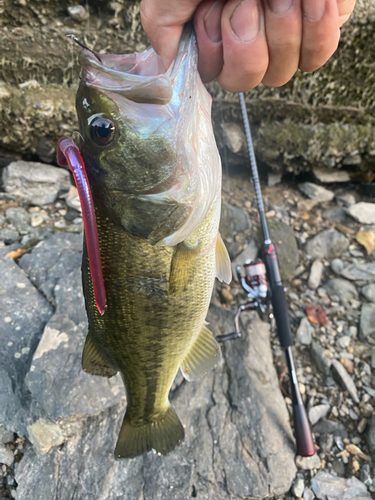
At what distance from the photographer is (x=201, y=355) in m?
1.88

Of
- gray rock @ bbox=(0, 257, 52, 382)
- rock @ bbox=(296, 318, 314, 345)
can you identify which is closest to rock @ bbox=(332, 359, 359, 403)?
rock @ bbox=(296, 318, 314, 345)

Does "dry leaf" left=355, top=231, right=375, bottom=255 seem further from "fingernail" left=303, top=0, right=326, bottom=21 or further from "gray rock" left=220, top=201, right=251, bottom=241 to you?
"fingernail" left=303, top=0, right=326, bottom=21

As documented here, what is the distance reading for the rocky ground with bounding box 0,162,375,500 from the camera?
217 centimetres

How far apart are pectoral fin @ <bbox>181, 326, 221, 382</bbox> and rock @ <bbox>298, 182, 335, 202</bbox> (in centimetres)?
309

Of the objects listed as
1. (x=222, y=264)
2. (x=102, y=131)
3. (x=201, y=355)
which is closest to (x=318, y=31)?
(x=102, y=131)

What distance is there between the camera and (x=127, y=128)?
121cm

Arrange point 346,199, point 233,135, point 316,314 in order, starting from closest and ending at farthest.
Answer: point 316,314 → point 233,135 → point 346,199

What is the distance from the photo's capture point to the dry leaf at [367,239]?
3819mm

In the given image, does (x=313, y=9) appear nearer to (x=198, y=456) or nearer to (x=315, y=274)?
(x=198, y=456)

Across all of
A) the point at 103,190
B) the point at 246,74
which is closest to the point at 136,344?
the point at 103,190

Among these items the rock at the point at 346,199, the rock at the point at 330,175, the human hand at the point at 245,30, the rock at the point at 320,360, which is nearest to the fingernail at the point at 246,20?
the human hand at the point at 245,30

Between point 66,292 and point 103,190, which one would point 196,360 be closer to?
point 103,190

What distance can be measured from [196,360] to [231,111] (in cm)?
322

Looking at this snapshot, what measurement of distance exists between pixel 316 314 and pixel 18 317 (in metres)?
2.84
